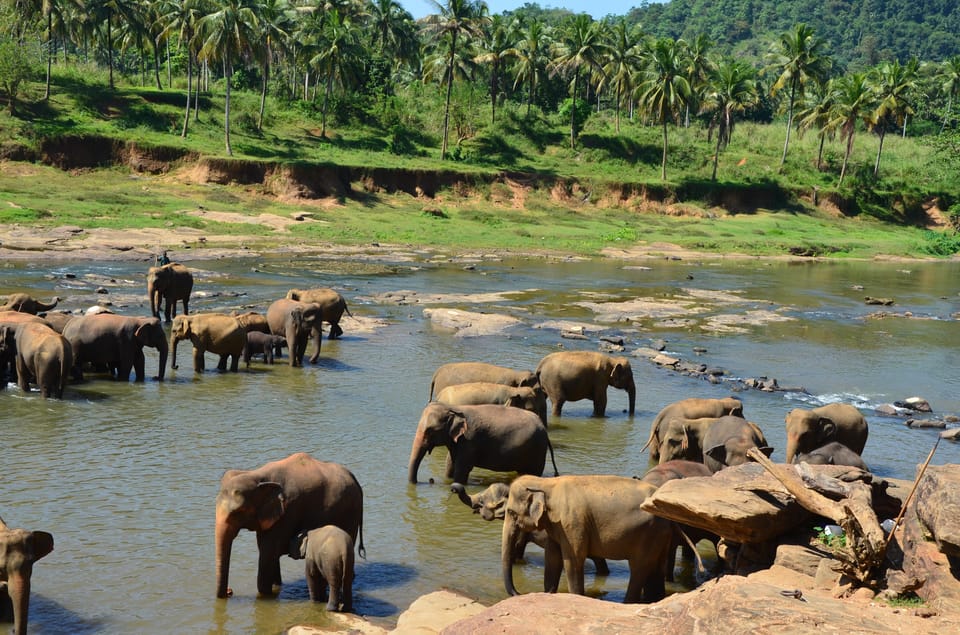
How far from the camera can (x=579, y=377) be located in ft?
58.3

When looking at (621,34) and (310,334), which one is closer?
(310,334)

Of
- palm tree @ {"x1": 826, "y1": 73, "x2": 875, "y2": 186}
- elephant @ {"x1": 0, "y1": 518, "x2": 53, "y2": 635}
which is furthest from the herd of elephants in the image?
palm tree @ {"x1": 826, "y1": 73, "x2": 875, "y2": 186}

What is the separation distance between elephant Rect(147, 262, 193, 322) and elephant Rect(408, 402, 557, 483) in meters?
14.5

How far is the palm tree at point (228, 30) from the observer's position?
2234 inches

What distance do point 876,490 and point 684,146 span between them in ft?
240

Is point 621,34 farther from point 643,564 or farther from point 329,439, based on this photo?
point 643,564

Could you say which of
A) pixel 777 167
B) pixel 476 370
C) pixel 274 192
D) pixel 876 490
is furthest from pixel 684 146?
pixel 876 490

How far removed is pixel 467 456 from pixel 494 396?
1939mm

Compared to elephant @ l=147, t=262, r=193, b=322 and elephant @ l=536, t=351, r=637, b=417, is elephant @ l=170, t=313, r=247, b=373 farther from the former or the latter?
elephant @ l=536, t=351, r=637, b=417

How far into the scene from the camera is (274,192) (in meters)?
56.6

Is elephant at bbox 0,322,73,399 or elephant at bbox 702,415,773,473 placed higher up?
elephant at bbox 702,415,773,473

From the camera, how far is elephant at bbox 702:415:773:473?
1227 cm

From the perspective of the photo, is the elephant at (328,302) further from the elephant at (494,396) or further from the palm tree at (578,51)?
the palm tree at (578,51)

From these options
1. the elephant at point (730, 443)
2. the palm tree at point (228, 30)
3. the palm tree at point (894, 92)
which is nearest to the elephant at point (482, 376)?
the elephant at point (730, 443)
